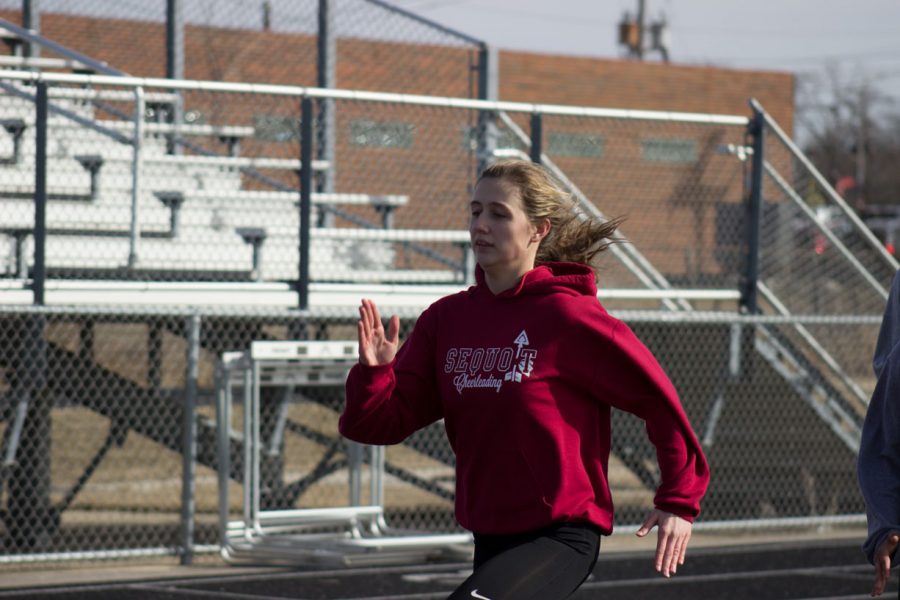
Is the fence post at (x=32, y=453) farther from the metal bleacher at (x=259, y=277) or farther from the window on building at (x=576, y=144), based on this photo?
the window on building at (x=576, y=144)

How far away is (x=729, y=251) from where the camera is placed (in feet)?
39.1

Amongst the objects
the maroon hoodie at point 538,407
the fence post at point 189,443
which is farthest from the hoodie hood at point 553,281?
the fence post at point 189,443

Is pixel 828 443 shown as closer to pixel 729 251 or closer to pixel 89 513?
pixel 729 251

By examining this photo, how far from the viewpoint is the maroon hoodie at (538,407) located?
13.5ft

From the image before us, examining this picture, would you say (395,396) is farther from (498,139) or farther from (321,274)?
(498,139)

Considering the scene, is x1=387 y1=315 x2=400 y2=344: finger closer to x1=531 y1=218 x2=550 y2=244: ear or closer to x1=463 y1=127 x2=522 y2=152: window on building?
x1=531 y1=218 x2=550 y2=244: ear

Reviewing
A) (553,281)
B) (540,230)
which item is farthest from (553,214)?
(553,281)

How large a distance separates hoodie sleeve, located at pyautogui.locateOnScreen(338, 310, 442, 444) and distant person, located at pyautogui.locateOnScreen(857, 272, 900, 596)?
1.30 m

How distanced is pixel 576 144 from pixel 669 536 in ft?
33.4

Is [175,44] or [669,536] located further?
[175,44]

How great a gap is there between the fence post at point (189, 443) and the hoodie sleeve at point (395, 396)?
17.8 feet

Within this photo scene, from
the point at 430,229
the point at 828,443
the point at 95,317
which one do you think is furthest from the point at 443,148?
the point at 828,443

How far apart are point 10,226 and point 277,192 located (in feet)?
8.16

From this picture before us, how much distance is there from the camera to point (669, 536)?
13.3 ft
